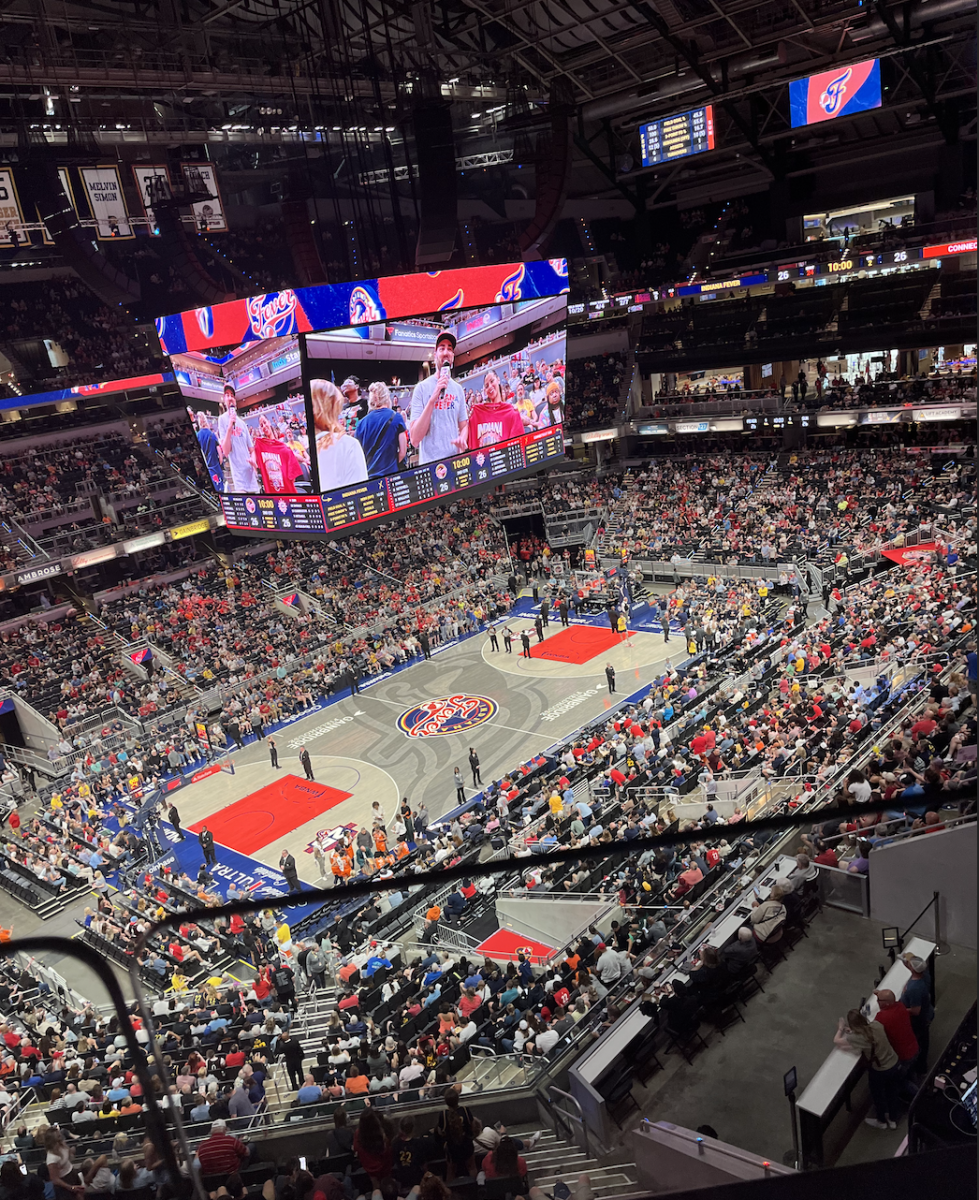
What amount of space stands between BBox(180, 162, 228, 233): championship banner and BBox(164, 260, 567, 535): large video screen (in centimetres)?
568

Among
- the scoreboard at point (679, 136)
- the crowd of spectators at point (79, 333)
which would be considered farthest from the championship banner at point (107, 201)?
the scoreboard at point (679, 136)

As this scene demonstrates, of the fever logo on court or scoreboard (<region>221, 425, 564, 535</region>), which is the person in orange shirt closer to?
scoreboard (<region>221, 425, 564, 535</region>)

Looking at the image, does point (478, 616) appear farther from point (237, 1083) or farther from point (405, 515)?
point (237, 1083)

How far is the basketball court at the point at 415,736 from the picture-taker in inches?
810

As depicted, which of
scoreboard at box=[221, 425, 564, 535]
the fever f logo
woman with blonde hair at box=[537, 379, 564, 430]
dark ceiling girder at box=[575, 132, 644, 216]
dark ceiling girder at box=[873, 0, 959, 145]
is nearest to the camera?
scoreboard at box=[221, 425, 564, 535]

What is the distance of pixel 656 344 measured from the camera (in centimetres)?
4259

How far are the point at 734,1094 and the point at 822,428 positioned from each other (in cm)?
3354

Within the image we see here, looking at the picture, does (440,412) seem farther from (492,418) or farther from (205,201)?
(205,201)

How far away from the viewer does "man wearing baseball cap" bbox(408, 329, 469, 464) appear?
21.7 meters

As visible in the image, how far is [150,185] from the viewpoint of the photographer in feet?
74.6

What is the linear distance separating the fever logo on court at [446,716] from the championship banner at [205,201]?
14284mm

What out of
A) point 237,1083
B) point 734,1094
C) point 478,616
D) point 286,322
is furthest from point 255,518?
point 734,1094

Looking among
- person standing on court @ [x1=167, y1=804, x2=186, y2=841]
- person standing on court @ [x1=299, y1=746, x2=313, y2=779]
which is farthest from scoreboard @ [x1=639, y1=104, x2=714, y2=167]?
person standing on court @ [x1=167, y1=804, x2=186, y2=841]

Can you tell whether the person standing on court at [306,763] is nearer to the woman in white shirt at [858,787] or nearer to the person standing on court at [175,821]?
the person standing on court at [175,821]
